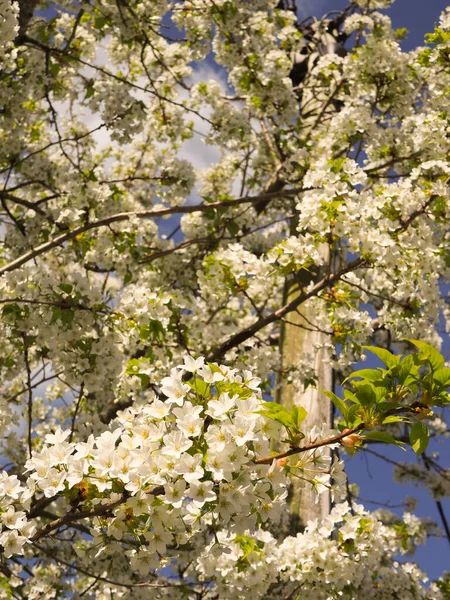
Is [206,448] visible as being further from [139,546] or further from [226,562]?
[226,562]

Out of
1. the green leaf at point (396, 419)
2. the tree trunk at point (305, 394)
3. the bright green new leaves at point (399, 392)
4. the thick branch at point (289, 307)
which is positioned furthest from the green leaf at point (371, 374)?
the tree trunk at point (305, 394)

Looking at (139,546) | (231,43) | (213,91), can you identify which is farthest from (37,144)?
(139,546)

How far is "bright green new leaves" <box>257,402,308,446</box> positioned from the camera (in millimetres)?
1471

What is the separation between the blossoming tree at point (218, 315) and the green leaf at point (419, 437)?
0.4 inches

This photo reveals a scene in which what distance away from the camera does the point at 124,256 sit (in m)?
4.77

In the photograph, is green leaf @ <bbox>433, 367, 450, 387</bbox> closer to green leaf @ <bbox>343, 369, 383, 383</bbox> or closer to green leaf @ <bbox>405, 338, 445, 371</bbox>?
green leaf @ <bbox>405, 338, 445, 371</bbox>

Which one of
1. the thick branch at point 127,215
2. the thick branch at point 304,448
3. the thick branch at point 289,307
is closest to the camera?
the thick branch at point 304,448

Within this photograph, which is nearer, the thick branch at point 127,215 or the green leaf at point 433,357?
the green leaf at point 433,357

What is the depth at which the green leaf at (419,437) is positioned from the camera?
144 cm

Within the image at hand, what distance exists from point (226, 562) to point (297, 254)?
169 cm

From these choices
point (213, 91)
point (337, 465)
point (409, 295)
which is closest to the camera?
point (337, 465)

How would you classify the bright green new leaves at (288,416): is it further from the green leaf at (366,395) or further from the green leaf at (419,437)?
the green leaf at (419,437)

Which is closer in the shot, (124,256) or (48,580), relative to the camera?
(124,256)

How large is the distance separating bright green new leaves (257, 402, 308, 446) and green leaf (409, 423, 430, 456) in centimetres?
28
